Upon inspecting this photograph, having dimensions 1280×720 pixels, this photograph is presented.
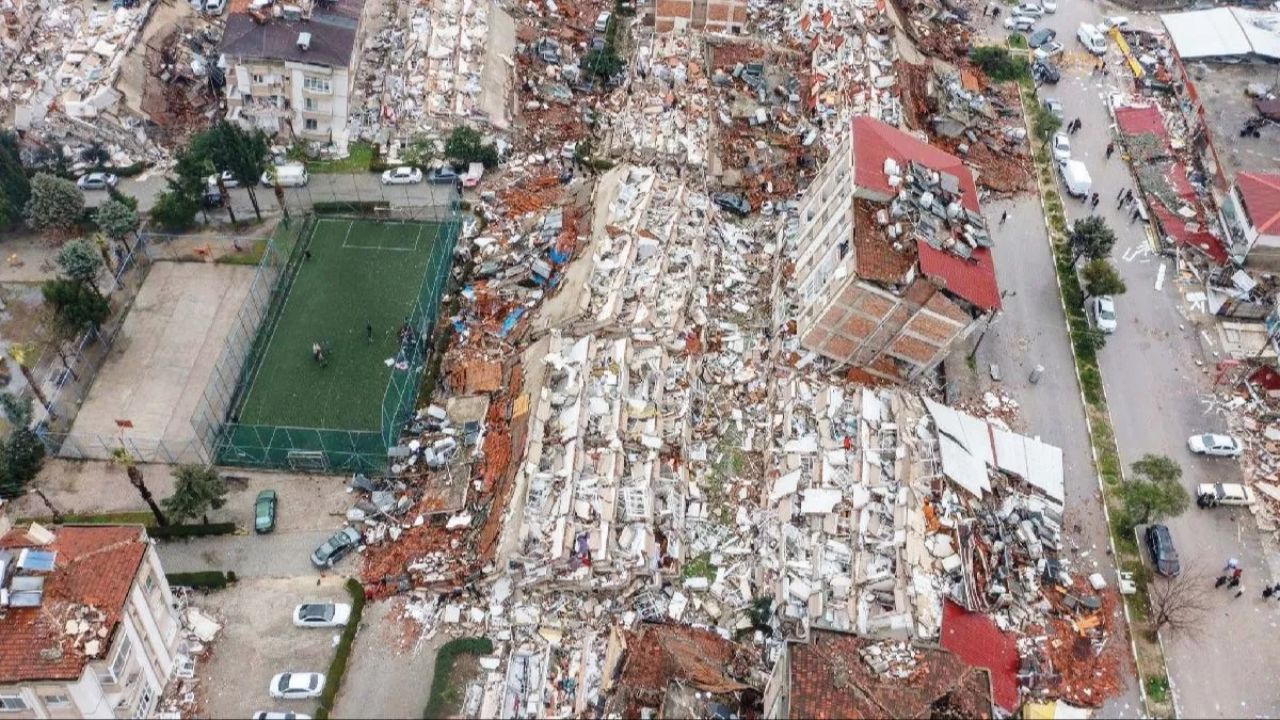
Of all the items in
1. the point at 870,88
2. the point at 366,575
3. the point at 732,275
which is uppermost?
the point at 870,88

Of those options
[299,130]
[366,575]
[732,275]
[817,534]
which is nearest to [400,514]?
[366,575]

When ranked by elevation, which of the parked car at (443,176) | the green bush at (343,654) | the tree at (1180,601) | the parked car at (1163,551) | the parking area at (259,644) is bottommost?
the parking area at (259,644)

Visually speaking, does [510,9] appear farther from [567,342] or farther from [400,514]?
[400,514]

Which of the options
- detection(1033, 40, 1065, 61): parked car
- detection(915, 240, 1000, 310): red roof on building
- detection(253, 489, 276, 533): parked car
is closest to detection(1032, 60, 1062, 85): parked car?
detection(1033, 40, 1065, 61): parked car

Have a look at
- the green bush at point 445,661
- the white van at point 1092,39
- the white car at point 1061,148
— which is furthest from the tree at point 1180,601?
the white van at point 1092,39

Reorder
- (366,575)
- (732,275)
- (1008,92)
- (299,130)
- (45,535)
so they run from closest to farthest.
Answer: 1. (45,535)
2. (366,575)
3. (732,275)
4. (299,130)
5. (1008,92)

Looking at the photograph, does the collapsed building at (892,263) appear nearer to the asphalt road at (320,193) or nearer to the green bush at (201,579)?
the asphalt road at (320,193)

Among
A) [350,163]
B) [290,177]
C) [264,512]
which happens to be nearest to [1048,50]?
[350,163]
